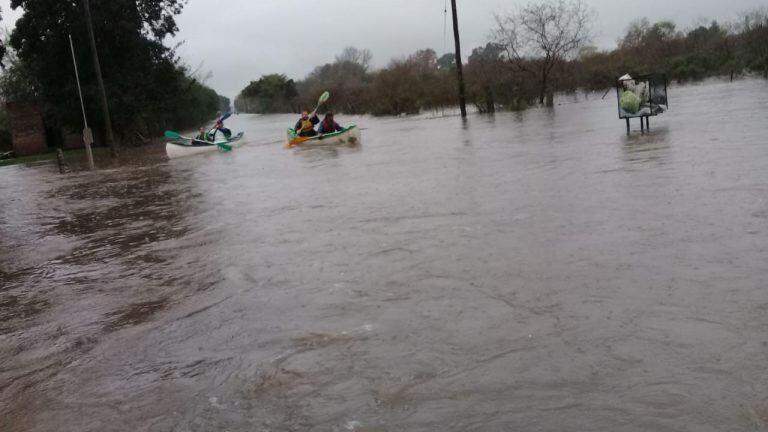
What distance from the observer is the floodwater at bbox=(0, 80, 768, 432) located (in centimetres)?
371

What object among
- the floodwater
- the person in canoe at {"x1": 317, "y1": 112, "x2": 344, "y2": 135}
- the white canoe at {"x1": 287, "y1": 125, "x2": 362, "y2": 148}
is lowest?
the floodwater

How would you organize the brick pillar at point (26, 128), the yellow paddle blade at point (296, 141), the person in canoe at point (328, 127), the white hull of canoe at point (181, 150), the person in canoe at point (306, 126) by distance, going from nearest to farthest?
the person in canoe at point (328, 127) → the yellow paddle blade at point (296, 141) → the person in canoe at point (306, 126) → the white hull of canoe at point (181, 150) → the brick pillar at point (26, 128)

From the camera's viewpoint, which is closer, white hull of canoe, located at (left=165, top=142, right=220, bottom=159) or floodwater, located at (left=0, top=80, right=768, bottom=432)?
floodwater, located at (left=0, top=80, right=768, bottom=432)

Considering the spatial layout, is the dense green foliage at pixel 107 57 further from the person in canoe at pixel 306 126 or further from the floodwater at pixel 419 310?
the floodwater at pixel 419 310

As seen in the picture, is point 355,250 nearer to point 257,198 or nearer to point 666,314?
→ point 666,314

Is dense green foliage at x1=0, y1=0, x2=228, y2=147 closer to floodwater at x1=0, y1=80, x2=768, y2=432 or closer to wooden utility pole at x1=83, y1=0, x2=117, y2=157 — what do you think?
wooden utility pole at x1=83, y1=0, x2=117, y2=157

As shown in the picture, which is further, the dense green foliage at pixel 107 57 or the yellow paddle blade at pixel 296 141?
the dense green foliage at pixel 107 57

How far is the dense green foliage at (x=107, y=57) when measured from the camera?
3628 centimetres

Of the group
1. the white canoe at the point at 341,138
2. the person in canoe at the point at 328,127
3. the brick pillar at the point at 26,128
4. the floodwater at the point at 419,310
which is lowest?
the floodwater at the point at 419,310

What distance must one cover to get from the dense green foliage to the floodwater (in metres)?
28.5

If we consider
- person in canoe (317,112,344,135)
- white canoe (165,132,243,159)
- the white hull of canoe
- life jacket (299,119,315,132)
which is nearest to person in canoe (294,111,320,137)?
life jacket (299,119,315,132)

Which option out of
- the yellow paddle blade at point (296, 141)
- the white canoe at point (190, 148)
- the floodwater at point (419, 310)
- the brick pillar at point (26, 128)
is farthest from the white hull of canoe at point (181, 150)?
the brick pillar at point (26, 128)

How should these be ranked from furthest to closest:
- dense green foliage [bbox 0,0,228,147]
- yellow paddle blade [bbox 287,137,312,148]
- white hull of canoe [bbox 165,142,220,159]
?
1. dense green foliage [bbox 0,0,228,147]
2. white hull of canoe [bbox 165,142,220,159]
3. yellow paddle blade [bbox 287,137,312,148]

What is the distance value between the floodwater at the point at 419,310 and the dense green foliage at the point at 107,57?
28473mm
